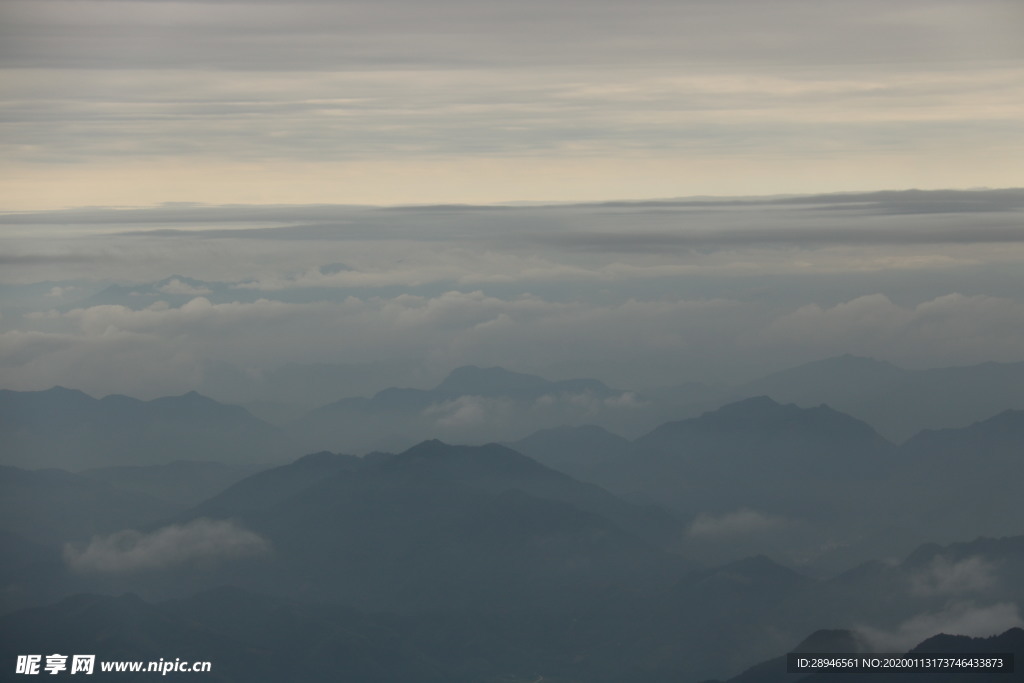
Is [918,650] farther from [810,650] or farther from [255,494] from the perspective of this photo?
[255,494]

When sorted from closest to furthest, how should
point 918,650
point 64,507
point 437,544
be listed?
point 918,650 < point 64,507 < point 437,544

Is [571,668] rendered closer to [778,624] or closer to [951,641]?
[778,624]

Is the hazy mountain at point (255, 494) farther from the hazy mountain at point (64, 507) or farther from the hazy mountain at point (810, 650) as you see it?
the hazy mountain at point (810, 650)

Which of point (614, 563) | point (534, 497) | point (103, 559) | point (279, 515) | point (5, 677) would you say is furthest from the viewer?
point (534, 497)

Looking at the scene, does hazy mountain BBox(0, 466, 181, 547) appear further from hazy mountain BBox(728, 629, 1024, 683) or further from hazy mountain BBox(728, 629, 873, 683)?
hazy mountain BBox(728, 629, 1024, 683)

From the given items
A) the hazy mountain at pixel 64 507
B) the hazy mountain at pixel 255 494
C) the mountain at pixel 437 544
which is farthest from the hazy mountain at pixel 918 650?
the hazy mountain at pixel 255 494

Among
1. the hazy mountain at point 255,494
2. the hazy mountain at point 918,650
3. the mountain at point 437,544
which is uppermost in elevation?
the hazy mountain at point 255,494

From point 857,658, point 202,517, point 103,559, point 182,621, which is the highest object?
point 202,517

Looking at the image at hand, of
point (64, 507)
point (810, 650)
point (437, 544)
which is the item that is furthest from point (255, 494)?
point (810, 650)

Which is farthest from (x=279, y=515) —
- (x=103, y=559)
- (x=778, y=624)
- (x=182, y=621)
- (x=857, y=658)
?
→ (x=857, y=658)

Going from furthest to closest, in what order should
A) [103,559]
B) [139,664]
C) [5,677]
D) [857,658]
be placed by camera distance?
[103,559] < [139,664] < [857,658] < [5,677]

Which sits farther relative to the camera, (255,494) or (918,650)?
(255,494)
